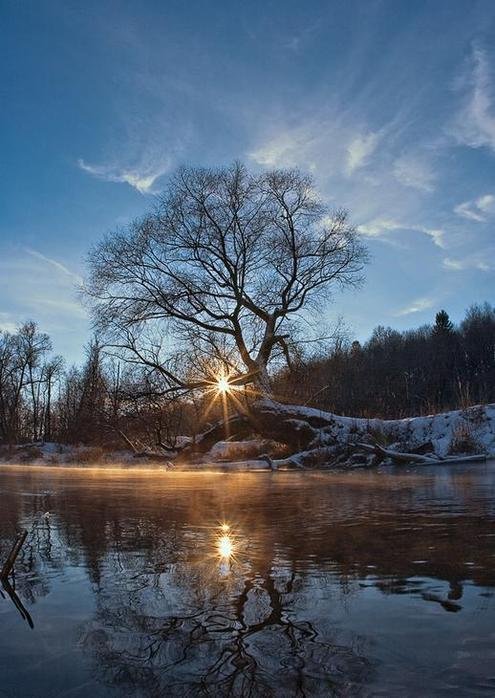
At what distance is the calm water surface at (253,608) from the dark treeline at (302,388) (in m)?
14.8

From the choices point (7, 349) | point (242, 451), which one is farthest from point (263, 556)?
point (7, 349)

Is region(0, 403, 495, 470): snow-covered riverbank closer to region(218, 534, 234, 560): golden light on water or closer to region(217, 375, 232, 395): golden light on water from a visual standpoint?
region(217, 375, 232, 395): golden light on water

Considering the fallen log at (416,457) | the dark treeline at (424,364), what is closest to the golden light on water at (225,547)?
the fallen log at (416,457)

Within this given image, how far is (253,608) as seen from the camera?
2582 mm

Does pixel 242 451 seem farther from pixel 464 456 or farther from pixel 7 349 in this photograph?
pixel 7 349

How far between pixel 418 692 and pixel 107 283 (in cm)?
1947

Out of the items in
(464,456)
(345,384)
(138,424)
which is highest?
(345,384)

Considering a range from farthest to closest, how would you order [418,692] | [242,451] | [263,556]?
[242,451], [263,556], [418,692]

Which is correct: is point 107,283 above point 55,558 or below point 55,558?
above

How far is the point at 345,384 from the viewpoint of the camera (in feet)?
237

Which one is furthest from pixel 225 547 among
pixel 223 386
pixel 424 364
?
pixel 424 364

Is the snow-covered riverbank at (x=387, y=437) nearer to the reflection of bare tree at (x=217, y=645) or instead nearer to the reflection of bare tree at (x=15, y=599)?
the reflection of bare tree at (x=15, y=599)

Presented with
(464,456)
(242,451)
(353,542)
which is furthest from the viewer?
(242,451)

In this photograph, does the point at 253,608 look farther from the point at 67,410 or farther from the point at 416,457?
the point at 67,410
